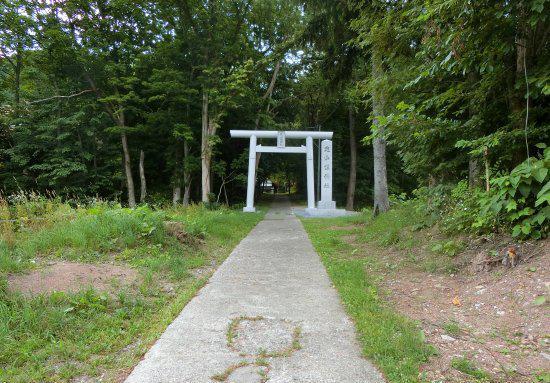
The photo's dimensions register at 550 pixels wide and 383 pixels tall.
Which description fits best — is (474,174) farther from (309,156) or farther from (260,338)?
(309,156)

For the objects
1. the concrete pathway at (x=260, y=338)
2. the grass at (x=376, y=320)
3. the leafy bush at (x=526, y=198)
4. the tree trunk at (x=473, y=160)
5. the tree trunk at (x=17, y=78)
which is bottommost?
the concrete pathway at (x=260, y=338)

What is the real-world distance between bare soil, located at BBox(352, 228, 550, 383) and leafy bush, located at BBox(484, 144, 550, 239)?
0.21m

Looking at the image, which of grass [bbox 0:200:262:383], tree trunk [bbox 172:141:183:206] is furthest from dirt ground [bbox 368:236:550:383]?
tree trunk [bbox 172:141:183:206]

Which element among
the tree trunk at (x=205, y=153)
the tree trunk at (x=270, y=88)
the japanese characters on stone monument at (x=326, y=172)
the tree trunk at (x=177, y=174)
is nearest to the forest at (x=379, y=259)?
the japanese characters on stone monument at (x=326, y=172)

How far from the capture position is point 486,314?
3.41 m

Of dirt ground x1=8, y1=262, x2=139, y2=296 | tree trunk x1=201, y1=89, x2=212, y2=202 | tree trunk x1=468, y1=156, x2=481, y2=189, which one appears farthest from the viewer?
tree trunk x1=201, y1=89, x2=212, y2=202

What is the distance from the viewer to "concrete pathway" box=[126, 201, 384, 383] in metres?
2.56

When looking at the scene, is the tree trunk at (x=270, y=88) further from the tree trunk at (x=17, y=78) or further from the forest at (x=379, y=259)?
the tree trunk at (x=17, y=78)

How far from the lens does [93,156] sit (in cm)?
2138

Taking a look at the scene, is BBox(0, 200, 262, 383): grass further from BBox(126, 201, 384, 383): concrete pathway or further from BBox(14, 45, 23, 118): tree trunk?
BBox(14, 45, 23, 118): tree trunk

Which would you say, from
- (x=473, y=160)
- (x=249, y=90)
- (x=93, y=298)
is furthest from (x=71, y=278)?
(x=249, y=90)

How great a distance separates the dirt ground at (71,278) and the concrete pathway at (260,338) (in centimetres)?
108

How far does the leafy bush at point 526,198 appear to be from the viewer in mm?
3779

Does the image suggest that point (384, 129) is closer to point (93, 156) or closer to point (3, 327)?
point (3, 327)
